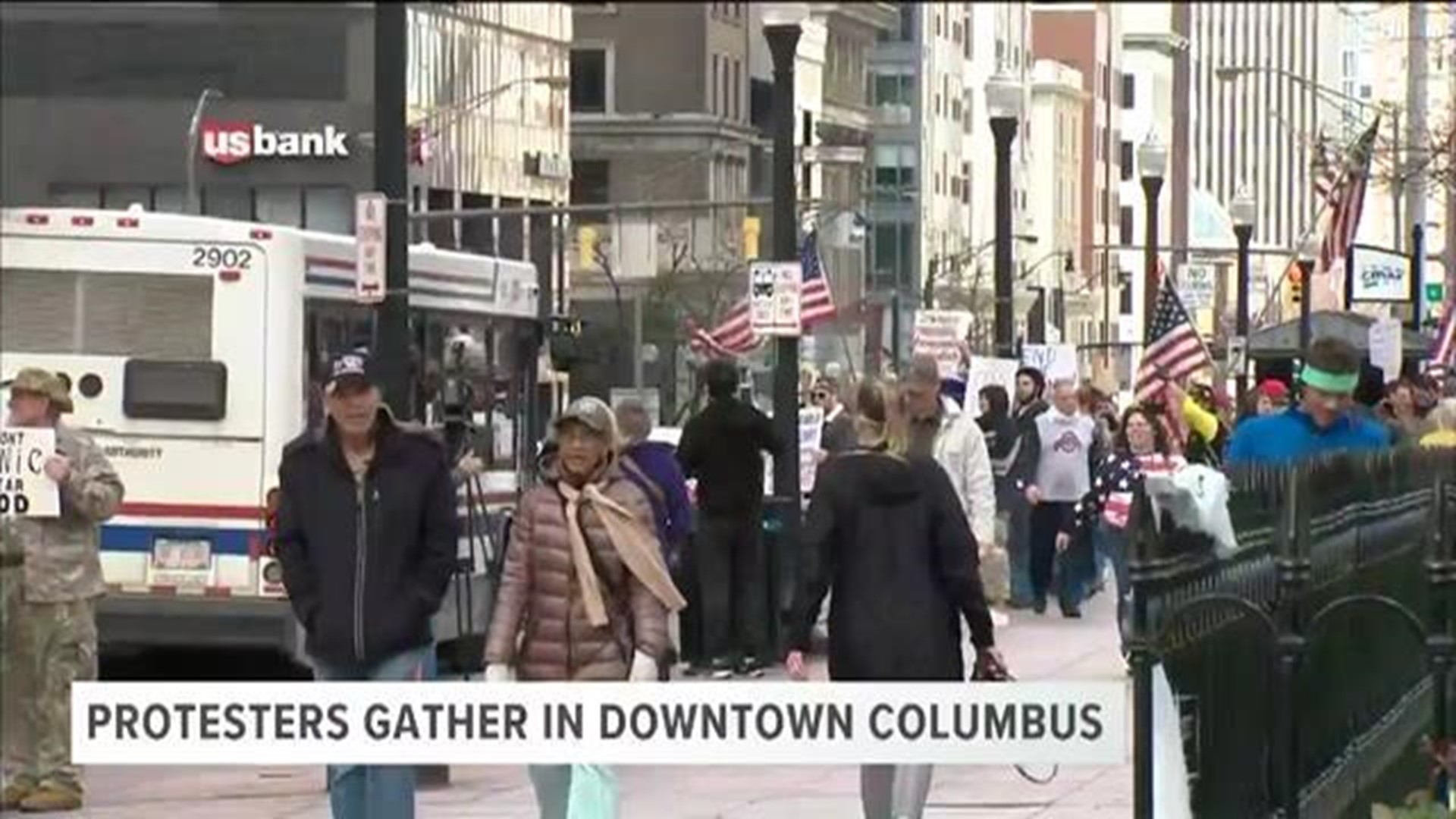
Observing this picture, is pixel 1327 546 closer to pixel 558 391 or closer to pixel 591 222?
pixel 558 391

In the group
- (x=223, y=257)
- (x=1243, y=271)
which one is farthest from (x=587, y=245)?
(x=223, y=257)

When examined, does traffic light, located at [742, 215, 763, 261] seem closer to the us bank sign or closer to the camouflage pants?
the us bank sign

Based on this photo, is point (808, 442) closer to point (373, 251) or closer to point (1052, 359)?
point (373, 251)

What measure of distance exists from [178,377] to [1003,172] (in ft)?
57.2

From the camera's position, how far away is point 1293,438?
1368 centimetres

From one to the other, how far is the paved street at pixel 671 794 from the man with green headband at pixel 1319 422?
155 centimetres

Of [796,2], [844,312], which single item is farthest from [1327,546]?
[844,312]

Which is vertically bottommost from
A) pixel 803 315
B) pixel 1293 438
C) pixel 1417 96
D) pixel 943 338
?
pixel 1293 438

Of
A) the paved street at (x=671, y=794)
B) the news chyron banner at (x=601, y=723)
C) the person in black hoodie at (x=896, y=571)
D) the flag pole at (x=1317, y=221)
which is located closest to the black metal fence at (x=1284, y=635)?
the news chyron banner at (x=601, y=723)

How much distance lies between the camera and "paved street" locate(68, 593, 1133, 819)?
14.7m

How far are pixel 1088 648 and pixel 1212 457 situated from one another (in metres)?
2.31

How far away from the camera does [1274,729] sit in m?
10.6

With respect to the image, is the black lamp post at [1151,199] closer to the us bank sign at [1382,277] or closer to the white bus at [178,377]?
the us bank sign at [1382,277]

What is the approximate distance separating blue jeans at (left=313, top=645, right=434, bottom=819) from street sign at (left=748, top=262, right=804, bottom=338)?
13.4 m
